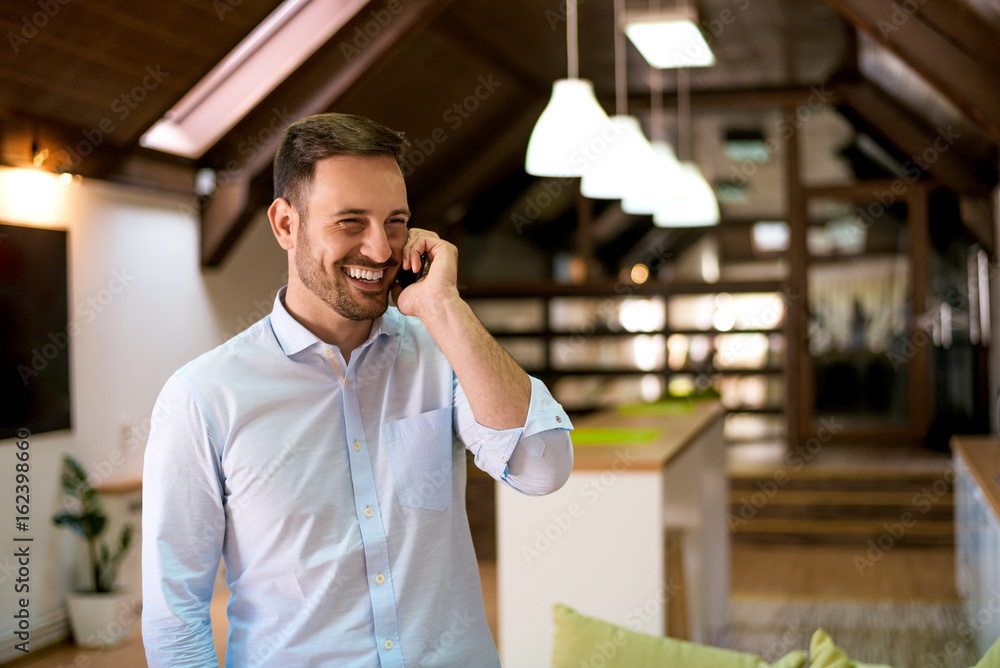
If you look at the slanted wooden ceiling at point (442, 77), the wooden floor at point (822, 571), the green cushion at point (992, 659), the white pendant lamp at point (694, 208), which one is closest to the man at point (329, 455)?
the green cushion at point (992, 659)

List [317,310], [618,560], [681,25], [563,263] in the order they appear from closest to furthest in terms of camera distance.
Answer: [317,310] → [618,560] → [681,25] → [563,263]

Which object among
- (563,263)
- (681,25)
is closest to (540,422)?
(681,25)

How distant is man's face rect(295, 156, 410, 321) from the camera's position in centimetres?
136

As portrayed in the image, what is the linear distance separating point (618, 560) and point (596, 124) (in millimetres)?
1425

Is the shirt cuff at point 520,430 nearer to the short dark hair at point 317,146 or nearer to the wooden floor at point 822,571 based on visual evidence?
the short dark hair at point 317,146

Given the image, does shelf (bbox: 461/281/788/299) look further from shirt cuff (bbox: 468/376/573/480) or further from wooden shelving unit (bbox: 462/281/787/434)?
shirt cuff (bbox: 468/376/573/480)

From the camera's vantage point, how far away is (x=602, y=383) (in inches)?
343

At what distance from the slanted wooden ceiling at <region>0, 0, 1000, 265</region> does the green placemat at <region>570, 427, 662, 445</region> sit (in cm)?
239

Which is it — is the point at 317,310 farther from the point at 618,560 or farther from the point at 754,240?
the point at 754,240

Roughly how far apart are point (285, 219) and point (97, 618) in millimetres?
3843

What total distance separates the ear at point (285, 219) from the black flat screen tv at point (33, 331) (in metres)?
3.28

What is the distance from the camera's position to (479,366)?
132 centimetres

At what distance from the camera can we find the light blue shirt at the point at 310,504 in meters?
1.32

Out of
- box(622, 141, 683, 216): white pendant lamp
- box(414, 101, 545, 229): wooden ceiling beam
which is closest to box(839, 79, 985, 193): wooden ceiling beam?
box(414, 101, 545, 229): wooden ceiling beam
